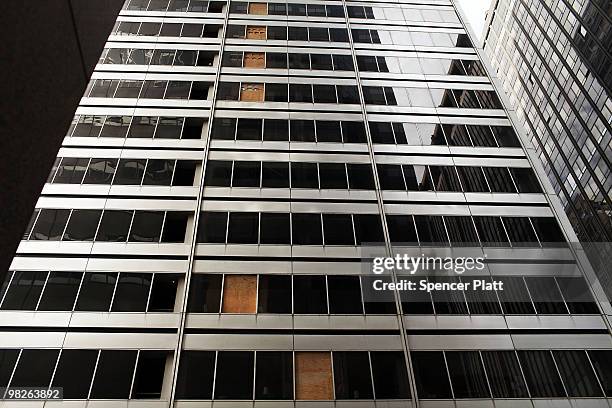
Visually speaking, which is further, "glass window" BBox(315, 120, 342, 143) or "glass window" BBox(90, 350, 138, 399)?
"glass window" BBox(315, 120, 342, 143)

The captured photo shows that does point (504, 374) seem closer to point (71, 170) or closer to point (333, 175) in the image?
point (333, 175)

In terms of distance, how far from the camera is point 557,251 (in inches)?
835

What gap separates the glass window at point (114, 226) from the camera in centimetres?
2022

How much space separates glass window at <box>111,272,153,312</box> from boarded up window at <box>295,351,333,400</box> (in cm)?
703

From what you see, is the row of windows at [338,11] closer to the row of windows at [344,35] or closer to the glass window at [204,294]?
the row of windows at [344,35]

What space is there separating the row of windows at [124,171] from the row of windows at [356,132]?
3.07 metres

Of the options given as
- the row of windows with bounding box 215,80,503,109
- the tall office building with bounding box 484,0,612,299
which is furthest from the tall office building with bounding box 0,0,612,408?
the tall office building with bounding box 484,0,612,299

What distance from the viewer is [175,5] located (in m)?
31.5

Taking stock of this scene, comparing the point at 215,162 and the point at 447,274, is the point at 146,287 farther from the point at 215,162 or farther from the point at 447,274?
the point at 447,274

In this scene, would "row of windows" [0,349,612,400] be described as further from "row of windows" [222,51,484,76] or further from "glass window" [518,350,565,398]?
"row of windows" [222,51,484,76]

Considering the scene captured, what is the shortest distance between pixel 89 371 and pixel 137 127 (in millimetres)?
13392

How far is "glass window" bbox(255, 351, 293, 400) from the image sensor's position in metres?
16.5

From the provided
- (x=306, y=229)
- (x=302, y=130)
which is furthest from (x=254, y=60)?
(x=306, y=229)

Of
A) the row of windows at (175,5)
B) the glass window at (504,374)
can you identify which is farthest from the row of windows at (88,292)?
the row of windows at (175,5)
